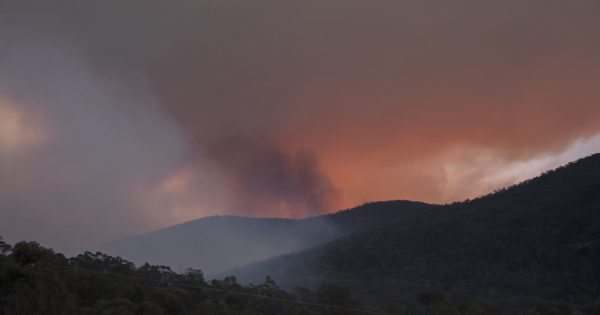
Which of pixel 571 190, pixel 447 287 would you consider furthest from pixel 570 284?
pixel 571 190

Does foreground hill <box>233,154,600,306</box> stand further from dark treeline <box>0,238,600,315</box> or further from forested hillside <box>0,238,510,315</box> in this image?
forested hillside <box>0,238,510,315</box>

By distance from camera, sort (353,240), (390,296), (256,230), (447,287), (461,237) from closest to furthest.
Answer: (390,296), (447,287), (461,237), (353,240), (256,230)

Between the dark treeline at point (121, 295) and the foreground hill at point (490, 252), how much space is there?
1174 cm

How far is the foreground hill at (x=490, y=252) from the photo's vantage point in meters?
58.2

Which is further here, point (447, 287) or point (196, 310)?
point (447, 287)

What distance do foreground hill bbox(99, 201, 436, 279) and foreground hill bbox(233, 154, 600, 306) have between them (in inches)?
1143

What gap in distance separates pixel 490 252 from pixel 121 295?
172ft

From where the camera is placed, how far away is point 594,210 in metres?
70.8

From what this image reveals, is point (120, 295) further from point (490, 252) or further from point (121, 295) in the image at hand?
point (490, 252)

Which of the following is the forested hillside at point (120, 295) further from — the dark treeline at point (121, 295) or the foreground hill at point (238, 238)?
the foreground hill at point (238, 238)

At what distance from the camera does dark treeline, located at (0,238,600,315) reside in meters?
15.4

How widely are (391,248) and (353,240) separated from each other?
1394 cm

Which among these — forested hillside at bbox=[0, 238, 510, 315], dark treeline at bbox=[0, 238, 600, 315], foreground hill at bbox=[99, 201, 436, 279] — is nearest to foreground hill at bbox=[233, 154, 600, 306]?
dark treeline at bbox=[0, 238, 600, 315]

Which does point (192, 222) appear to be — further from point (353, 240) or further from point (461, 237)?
point (461, 237)
